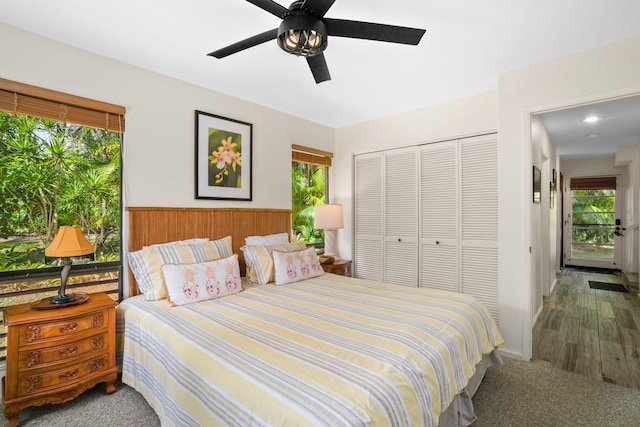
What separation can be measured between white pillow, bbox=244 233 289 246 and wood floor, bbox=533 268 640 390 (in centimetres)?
262

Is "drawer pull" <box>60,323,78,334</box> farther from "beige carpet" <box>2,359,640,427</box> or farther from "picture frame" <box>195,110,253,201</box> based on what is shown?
"picture frame" <box>195,110,253,201</box>

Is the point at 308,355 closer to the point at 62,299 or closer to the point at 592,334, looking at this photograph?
the point at 62,299

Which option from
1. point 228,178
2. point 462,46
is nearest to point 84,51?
point 228,178

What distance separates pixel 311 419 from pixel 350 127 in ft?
12.9

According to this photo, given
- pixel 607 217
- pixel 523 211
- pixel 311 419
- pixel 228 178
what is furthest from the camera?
pixel 607 217

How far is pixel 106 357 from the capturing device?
2.13 metres

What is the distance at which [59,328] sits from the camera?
1.93 metres

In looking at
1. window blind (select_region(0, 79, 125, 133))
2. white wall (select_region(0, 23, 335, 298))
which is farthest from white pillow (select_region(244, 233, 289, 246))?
window blind (select_region(0, 79, 125, 133))

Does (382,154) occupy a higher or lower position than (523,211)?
higher

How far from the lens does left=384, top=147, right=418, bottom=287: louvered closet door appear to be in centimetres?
383

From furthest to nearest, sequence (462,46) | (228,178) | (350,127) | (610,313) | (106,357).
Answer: (350,127) → (610,313) → (228,178) → (462,46) → (106,357)

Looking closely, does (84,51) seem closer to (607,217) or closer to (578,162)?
(578,162)

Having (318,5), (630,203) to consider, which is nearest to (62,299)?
(318,5)

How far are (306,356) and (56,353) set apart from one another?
5.44ft
